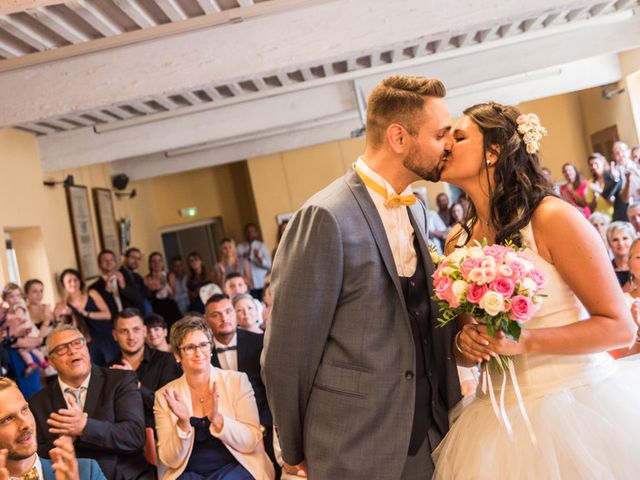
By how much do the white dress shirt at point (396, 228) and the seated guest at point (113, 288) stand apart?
7.37 meters

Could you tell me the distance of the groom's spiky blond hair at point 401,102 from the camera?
8.31 ft

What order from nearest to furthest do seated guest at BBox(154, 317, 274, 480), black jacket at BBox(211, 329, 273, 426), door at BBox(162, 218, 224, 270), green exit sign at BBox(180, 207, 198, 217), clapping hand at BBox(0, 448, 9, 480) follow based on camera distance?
1. clapping hand at BBox(0, 448, 9, 480)
2. seated guest at BBox(154, 317, 274, 480)
3. black jacket at BBox(211, 329, 273, 426)
4. green exit sign at BBox(180, 207, 198, 217)
5. door at BBox(162, 218, 224, 270)

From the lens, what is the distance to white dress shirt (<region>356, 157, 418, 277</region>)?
2.61 metres

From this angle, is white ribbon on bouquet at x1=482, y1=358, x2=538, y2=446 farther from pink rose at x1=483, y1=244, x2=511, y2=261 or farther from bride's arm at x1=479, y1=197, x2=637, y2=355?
pink rose at x1=483, y1=244, x2=511, y2=261

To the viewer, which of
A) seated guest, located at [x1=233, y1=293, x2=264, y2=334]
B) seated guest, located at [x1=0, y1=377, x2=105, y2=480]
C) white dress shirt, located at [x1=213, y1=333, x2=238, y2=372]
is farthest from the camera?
seated guest, located at [x1=233, y1=293, x2=264, y2=334]

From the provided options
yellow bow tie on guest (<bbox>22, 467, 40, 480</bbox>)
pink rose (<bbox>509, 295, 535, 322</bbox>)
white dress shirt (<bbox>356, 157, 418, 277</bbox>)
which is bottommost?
yellow bow tie on guest (<bbox>22, 467, 40, 480</bbox>)

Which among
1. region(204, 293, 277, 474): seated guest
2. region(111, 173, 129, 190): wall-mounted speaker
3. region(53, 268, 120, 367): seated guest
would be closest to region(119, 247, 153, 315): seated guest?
region(53, 268, 120, 367): seated guest

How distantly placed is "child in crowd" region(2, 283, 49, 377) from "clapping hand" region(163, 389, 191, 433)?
3.21 m

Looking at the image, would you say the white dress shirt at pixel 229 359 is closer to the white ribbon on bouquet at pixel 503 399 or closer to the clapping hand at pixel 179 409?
the clapping hand at pixel 179 409

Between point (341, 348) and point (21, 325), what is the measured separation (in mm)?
5270

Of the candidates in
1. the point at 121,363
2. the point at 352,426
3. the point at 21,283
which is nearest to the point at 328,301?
the point at 352,426

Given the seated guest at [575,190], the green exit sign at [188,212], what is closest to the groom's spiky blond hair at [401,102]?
the seated guest at [575,190]

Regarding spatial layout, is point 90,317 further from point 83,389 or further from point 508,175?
point 508,175

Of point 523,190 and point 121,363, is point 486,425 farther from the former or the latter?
point 121,363
